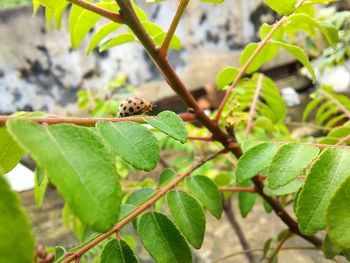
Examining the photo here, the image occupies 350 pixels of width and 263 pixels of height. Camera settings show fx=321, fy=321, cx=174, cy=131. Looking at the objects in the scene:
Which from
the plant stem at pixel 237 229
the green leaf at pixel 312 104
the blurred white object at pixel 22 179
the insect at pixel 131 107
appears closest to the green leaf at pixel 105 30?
the insect at pixel 131 107

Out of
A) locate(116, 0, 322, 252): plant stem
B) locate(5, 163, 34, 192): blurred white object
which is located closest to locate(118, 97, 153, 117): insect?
locate(116, 0, 322, 252): plant stem

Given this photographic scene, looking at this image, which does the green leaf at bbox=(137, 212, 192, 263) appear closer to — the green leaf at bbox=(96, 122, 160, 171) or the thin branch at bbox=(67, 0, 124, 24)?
the green leaf at bbox=(96, 122, 160, 171)

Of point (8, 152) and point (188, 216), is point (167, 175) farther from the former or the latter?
point (8, 152)

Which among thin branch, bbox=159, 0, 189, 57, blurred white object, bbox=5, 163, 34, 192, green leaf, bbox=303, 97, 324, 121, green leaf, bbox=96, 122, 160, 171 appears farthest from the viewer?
blurred white object, bbox=5, 163, 34, 192

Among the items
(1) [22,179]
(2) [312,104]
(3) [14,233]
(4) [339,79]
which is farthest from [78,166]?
(4) [339,79]

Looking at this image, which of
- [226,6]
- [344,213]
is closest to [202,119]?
[344,213]

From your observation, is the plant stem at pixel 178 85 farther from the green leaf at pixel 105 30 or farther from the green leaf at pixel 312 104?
the green leaf at pixel 312 104
